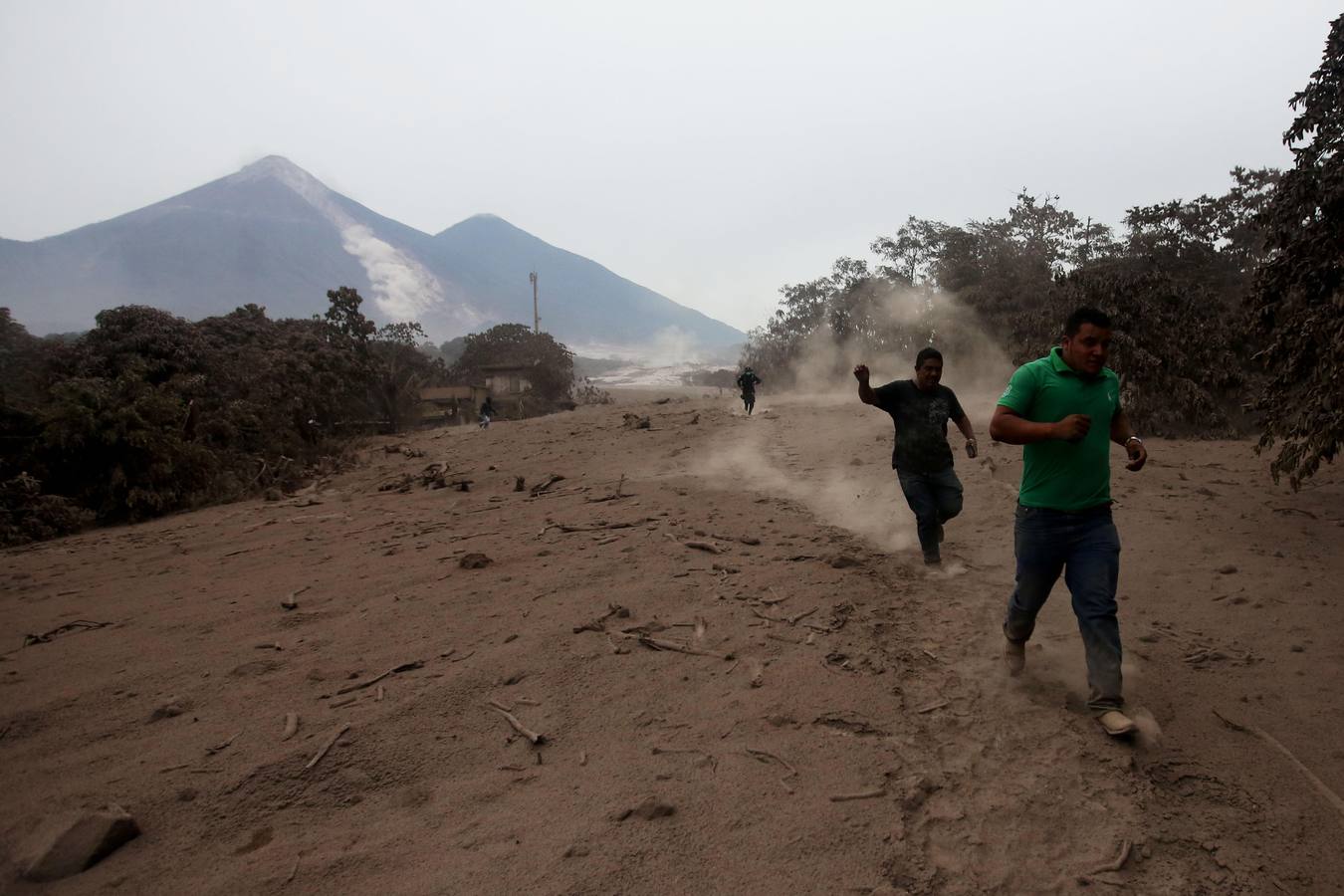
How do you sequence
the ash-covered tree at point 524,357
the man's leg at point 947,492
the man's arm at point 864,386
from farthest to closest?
the ash-covered tree at point 524,357, the man's leg at point 947,492, the man's arm at point 864,386

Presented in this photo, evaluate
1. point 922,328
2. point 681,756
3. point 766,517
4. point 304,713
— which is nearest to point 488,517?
point 766,517

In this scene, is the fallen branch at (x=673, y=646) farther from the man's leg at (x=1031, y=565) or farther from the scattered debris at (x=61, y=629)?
the scattered debris at (x=61, y=629)

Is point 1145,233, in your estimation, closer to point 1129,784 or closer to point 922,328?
point 922,328

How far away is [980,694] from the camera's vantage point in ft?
10.9

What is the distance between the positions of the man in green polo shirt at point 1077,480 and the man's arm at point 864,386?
1.49m

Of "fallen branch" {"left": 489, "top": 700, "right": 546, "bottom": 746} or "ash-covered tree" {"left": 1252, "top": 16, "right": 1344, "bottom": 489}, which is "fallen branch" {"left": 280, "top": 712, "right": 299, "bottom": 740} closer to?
"fallen branch" {"left": 489, "top": 700, "right": 546, "bottom": 746}

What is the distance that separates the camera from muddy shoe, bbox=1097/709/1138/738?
278 cm

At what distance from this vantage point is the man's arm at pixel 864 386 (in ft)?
15.3

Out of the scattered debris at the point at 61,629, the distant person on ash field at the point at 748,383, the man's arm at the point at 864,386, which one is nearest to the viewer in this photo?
the man's arm at the point at 864,386

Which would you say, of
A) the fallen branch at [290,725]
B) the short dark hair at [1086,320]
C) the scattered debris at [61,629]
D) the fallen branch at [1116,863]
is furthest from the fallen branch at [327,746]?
the short dark hair at [1086,320]

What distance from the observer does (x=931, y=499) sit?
5.32m

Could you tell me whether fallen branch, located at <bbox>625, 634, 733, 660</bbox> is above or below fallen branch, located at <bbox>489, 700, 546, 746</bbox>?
above

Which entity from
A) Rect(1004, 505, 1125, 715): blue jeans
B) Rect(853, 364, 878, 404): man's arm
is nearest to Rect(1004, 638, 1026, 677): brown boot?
Rect(1004, 505, 1125, 715): blue jeans

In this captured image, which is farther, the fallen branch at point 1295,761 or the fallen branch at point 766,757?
the fallen branch at point 766,757
